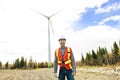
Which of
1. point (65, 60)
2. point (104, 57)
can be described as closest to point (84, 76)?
point (65, 60)

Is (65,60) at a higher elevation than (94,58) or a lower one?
lower

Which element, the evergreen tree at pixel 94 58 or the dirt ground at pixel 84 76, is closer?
the dirt ground at pixel 84 76

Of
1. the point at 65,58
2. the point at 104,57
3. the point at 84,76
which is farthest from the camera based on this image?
the point at 104,57

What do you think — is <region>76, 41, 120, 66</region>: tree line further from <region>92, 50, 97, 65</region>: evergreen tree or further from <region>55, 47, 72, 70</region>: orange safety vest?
<region>55, 47, 72, 70</region>: orange safety vest

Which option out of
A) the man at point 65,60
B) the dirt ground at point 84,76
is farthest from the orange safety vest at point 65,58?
the dirt ground at point 84,76

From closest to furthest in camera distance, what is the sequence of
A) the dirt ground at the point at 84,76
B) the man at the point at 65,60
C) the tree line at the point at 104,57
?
1. the man at the point at 65,60
2. the dirt ground at the point at 84,76
3. the tree line at the point at 104,57

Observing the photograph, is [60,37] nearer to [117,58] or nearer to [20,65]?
[117,58]

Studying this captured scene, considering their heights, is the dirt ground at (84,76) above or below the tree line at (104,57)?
below

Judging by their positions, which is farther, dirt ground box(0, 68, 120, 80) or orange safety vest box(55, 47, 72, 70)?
dirt ground box(0, 68, 120, 80)

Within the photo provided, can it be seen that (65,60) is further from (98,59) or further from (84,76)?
(98,59)

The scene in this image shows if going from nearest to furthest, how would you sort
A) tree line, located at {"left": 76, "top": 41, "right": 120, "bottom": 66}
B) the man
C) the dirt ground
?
the man, the dirt ground, tree line, located at {"left": 76, "top": 41, "right": 120, "bottom": 66}

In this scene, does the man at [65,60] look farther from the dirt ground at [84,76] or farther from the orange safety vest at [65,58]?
the dirt ground at [84,76]

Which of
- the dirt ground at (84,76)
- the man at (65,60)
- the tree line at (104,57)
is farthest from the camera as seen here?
the tree line at (104,57)

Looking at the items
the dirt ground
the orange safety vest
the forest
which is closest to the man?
the orange safety vest
